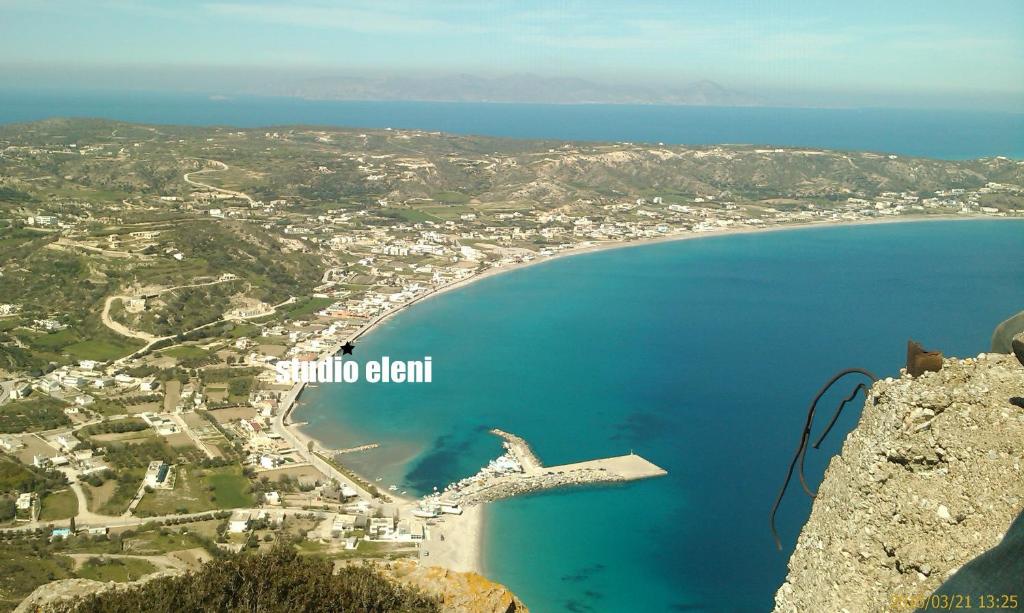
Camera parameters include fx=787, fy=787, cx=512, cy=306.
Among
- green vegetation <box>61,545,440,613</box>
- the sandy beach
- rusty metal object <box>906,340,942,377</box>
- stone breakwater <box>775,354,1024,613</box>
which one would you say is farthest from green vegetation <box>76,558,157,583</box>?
rusty metal object <box>906,340,942,377</box>

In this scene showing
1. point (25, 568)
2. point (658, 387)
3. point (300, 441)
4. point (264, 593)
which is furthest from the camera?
point (658, 387)

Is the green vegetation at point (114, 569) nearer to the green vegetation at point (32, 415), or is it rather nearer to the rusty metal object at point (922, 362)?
the green vegetation at point (32, 415)

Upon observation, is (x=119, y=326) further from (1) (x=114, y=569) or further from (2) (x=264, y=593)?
(2) (x=264, y=593)

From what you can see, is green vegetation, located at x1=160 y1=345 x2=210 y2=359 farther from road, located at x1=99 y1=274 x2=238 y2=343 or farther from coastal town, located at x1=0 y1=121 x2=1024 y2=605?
road, located at x1=99 y1=274 x2=238 y2=343

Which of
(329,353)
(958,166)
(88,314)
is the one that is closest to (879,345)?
(329,353)

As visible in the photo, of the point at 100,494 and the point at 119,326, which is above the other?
the point at 119,326

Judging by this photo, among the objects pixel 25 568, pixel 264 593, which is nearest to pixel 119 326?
pixel 25 568

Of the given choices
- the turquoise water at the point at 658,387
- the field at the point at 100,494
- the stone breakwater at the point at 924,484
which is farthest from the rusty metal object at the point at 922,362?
the field at the point at 100,494
